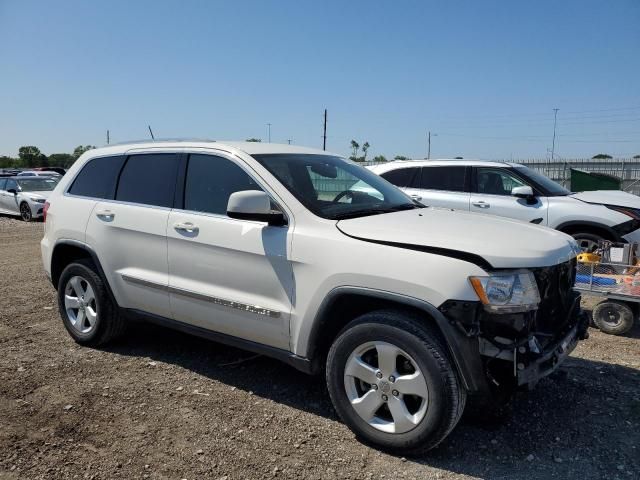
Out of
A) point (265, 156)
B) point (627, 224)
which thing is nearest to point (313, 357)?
point (265, 156)

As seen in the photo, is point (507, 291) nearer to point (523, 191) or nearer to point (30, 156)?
point (523, 191)

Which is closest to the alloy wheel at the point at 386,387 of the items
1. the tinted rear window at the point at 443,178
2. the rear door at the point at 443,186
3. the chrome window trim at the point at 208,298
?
the chrome window trim at the point at 208,298

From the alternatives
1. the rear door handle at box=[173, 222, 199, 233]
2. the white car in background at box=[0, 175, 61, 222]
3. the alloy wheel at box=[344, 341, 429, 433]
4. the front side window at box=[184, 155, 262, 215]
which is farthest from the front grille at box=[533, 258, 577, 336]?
the white car in background at box=[0, 175, 61, 222]

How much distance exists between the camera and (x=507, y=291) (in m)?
2.83

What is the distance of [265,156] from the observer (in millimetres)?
3895

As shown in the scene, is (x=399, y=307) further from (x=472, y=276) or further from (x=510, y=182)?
(x=510, y=182)

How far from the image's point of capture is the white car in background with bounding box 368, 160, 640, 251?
6973 mm

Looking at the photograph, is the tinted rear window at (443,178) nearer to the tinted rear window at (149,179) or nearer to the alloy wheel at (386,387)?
the tinted rear window at (149,179)

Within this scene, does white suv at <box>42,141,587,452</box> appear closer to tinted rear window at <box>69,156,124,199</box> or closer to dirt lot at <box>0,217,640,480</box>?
tinted rear window at <box>69,156,124,199</box>

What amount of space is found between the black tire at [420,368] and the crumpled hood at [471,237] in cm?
44

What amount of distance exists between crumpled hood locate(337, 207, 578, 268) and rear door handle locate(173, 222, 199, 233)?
45.0 inches

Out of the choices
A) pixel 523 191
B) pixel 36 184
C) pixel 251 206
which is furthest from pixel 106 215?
pixel 36 184

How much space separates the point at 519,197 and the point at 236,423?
18.6 feet

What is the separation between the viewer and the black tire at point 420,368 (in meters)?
2.85
